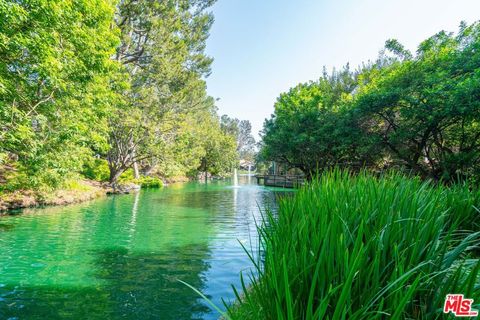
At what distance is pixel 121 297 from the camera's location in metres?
4.21

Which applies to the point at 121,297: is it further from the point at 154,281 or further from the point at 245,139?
the point at 245,139

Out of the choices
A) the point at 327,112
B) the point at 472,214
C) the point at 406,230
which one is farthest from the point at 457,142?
the point at 406,230

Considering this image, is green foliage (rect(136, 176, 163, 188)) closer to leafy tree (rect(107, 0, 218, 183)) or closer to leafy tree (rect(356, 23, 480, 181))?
leafy tree (rect(107, 0, 218, 183))

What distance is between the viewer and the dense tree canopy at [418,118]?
1255 centimetres

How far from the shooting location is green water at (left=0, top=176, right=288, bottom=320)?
12.8 feet

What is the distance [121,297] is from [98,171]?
2443 centimetres

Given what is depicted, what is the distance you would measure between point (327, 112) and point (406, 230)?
24256 mm

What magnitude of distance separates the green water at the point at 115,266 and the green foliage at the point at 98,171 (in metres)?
15.4

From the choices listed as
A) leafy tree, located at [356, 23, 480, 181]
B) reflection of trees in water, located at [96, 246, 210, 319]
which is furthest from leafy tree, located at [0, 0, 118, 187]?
leafy tree, located at [356, 23, 480, 181]

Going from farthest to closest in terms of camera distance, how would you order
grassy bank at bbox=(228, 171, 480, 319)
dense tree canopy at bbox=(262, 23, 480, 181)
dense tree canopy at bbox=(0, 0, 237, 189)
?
1. dense tree canopy at bbox=(262, 23, 480, 181)
2. dense tree canopy at bbox=(0, 0, 237, 189)
3. grassy bank at bbox=(228, 171, 480, 319)

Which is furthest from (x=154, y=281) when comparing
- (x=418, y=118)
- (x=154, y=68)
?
(x=154, y=68)

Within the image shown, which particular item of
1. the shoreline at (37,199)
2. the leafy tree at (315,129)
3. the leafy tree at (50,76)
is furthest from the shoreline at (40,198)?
the leafy tree at (315,129)

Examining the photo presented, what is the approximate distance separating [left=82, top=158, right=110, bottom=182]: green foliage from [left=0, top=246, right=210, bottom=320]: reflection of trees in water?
21.9 meters

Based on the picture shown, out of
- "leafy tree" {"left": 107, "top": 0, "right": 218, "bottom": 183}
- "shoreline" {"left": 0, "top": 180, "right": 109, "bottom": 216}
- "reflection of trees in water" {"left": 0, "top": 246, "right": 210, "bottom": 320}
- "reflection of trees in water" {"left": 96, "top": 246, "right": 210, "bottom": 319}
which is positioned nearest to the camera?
"reflection of trees in water" {"left": 0, "top": 246, "right": 210, "bottom": 320}
